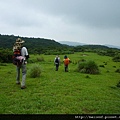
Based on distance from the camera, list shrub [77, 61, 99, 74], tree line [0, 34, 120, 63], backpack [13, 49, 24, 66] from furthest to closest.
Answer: tree line [0, 34, 120, 63] < shrub [77, 61, 99, 74] < backpack [13, 49, 24, 66]

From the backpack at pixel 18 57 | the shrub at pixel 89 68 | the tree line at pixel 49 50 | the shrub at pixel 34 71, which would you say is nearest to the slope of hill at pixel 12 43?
the tree line at pixel 49 50

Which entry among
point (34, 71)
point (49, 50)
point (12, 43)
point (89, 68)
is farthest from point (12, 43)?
point (34, 71)

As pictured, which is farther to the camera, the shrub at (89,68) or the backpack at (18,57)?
the shrub at (89,68)

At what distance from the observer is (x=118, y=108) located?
877 cm

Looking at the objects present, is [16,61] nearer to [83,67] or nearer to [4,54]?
[83,67]

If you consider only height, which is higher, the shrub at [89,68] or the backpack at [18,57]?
the backpack at [18,57]

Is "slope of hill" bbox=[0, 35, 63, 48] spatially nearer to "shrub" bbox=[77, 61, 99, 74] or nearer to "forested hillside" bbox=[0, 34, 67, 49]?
"forested hillside" bbox=[0, 34, 67, 49]

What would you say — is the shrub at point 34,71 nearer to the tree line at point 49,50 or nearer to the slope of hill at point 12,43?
the tree line at point 49,50

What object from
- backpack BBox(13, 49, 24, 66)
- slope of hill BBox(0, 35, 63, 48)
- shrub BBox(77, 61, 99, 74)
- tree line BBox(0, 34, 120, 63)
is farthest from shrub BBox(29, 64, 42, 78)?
slope of hill BBox(0, 35, 63, 48)

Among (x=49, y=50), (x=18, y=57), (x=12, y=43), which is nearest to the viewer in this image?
(x=18, y=57)

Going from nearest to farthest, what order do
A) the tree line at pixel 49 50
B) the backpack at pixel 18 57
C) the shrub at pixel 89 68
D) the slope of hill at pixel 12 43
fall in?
1. the backpack at pixel 18 57
2. the shrub at pixel 89 68
3. the tree line at pixel 49 50
4. the slope of hill at pixel 12 43

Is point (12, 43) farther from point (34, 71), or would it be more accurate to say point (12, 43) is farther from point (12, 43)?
point (34, 71)

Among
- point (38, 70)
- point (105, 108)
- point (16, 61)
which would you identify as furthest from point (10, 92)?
point (38, 70)

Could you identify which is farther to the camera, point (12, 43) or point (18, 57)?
point (12, 43)
